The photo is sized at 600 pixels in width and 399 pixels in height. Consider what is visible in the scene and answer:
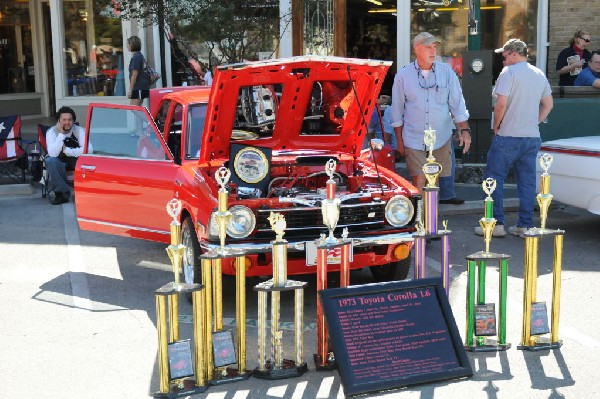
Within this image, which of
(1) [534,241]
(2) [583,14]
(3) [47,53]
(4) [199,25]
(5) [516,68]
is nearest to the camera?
(1) [534,241]

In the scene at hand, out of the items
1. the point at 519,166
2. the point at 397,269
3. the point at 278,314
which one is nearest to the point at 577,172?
the point at 519,166

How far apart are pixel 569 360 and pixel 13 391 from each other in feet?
10.9

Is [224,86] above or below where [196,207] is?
above

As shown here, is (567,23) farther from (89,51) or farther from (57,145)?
(89,51)

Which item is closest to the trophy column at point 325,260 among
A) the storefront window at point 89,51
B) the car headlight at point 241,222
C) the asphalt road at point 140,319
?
the asphalt road at point 140,319

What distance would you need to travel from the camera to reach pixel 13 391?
5195mm

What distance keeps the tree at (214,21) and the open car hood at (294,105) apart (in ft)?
15.6

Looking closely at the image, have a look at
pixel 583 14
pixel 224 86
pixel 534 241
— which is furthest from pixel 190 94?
pixel 583 14

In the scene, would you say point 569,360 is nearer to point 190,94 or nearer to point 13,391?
point 13,391

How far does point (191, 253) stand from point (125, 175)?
1290mm

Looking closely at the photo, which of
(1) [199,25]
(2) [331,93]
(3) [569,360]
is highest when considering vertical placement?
(1) [199,25]

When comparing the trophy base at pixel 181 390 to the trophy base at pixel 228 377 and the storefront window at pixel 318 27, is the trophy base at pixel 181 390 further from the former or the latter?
the storefront window at pixel 318 27

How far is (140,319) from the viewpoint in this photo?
6.54 m

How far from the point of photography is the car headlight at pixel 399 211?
6.55 meters
